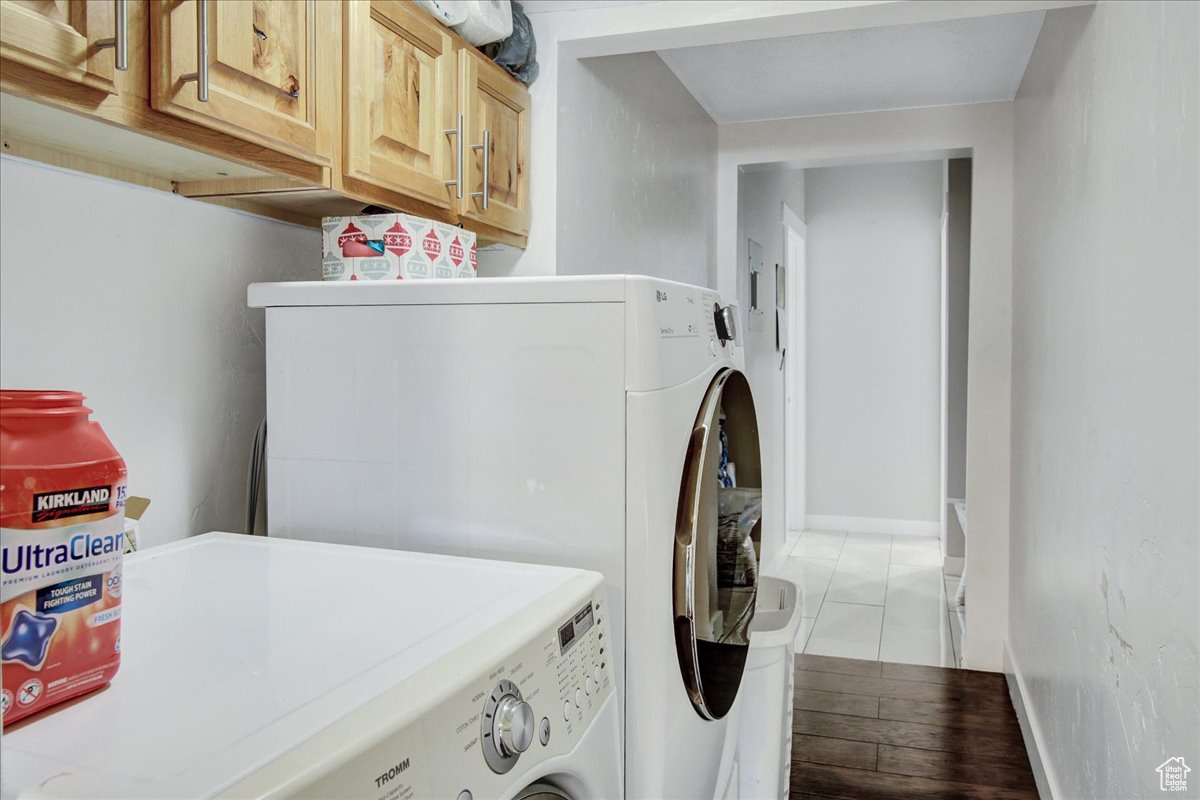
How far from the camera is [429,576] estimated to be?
108 cm

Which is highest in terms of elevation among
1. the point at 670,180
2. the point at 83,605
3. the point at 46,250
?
the point at 670,180

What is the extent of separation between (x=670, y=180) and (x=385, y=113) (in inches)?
69.6

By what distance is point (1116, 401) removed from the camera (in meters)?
1.64

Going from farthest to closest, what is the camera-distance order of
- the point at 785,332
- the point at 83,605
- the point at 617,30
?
the point at 785,332
the point at 617,30
the point at 83,605

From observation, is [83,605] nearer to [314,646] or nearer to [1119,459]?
[314,646]

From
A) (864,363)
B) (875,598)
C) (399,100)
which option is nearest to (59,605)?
(399,100)

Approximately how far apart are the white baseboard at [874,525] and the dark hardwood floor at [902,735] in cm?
250

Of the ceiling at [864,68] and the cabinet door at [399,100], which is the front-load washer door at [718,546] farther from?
the ceiling at [864,68]

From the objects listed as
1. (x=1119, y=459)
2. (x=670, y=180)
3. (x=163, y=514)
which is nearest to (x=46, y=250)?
(x=163, y=514)

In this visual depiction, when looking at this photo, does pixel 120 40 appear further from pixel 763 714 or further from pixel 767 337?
pixel 767 337

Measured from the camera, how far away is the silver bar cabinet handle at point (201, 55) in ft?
3.52

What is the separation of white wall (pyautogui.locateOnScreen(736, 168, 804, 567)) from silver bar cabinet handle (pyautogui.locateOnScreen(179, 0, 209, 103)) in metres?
3.08

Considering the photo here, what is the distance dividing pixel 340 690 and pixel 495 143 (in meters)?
Result: 1.44

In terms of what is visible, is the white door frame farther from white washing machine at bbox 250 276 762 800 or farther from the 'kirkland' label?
the 'kirkland' label
